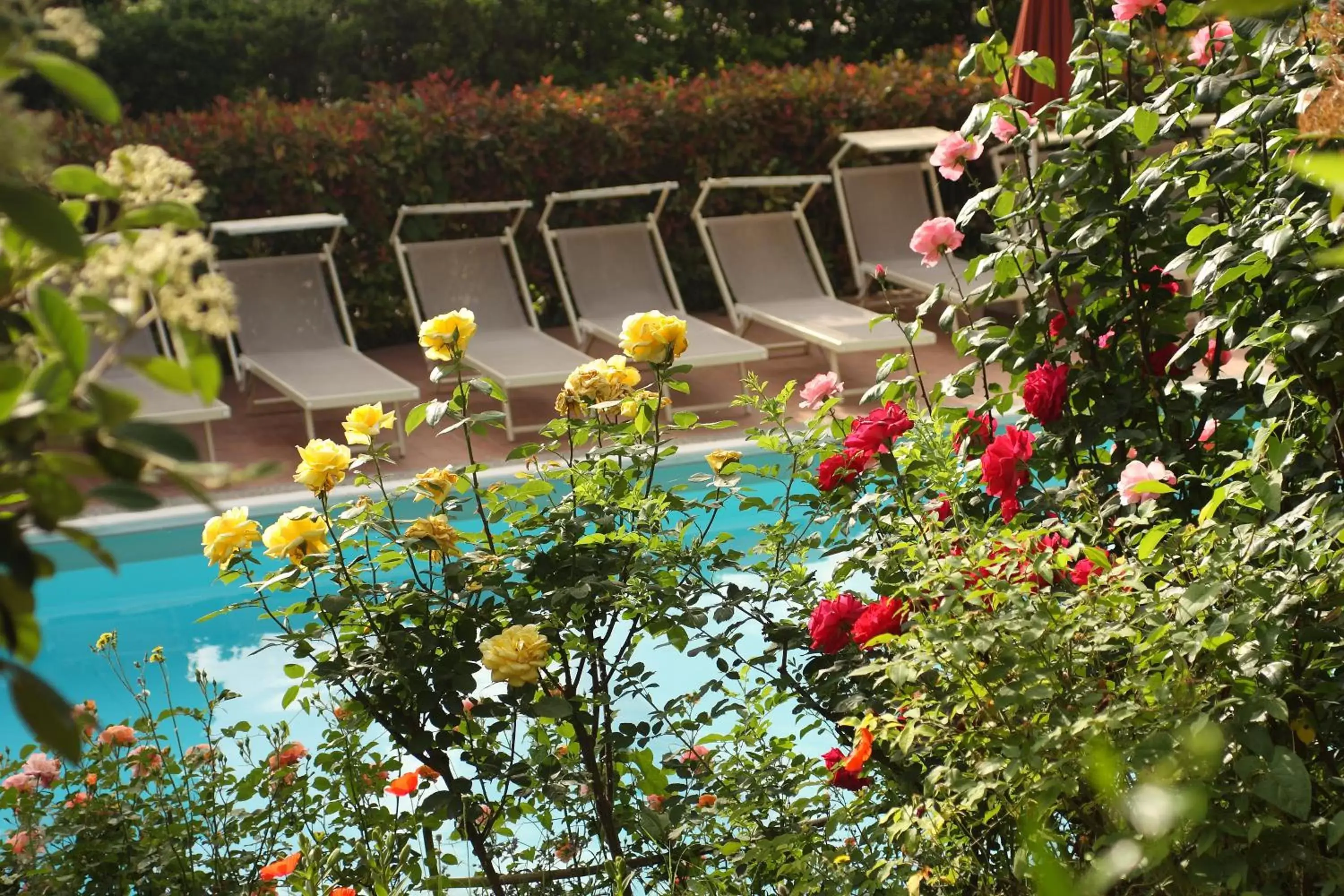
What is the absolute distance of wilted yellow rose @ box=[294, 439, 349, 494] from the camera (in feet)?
6.97

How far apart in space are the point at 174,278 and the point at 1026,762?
45.3 inches

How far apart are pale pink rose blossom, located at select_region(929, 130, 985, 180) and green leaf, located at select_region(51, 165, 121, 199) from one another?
1884 mm

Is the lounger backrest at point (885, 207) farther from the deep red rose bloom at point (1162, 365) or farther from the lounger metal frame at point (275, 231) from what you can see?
the deep red rose bloom at point (1162, 365)

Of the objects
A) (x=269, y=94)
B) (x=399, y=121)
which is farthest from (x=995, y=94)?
(x=269, y=94)

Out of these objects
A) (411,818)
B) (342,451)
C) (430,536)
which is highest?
(342,451)

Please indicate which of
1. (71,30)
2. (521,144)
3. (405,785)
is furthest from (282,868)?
(521,144)

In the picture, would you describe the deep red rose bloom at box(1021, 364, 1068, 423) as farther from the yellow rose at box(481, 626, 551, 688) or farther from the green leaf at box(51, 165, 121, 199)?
the green leaf at box(51, 165, 121, 199)

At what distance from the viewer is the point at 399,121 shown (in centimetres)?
835

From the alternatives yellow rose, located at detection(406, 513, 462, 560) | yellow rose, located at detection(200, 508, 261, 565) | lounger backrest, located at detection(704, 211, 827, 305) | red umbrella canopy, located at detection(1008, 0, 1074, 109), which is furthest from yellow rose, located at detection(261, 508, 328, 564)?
lounger backrest, located at detection(704, 211, 827, 305)

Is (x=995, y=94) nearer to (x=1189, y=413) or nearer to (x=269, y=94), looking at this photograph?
(x=269, y=94)

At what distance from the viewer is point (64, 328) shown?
0.62 meters

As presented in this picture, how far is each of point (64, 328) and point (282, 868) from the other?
1.62m

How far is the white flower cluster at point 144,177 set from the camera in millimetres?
743

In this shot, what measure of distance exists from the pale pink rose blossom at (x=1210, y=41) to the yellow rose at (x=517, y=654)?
145cm
